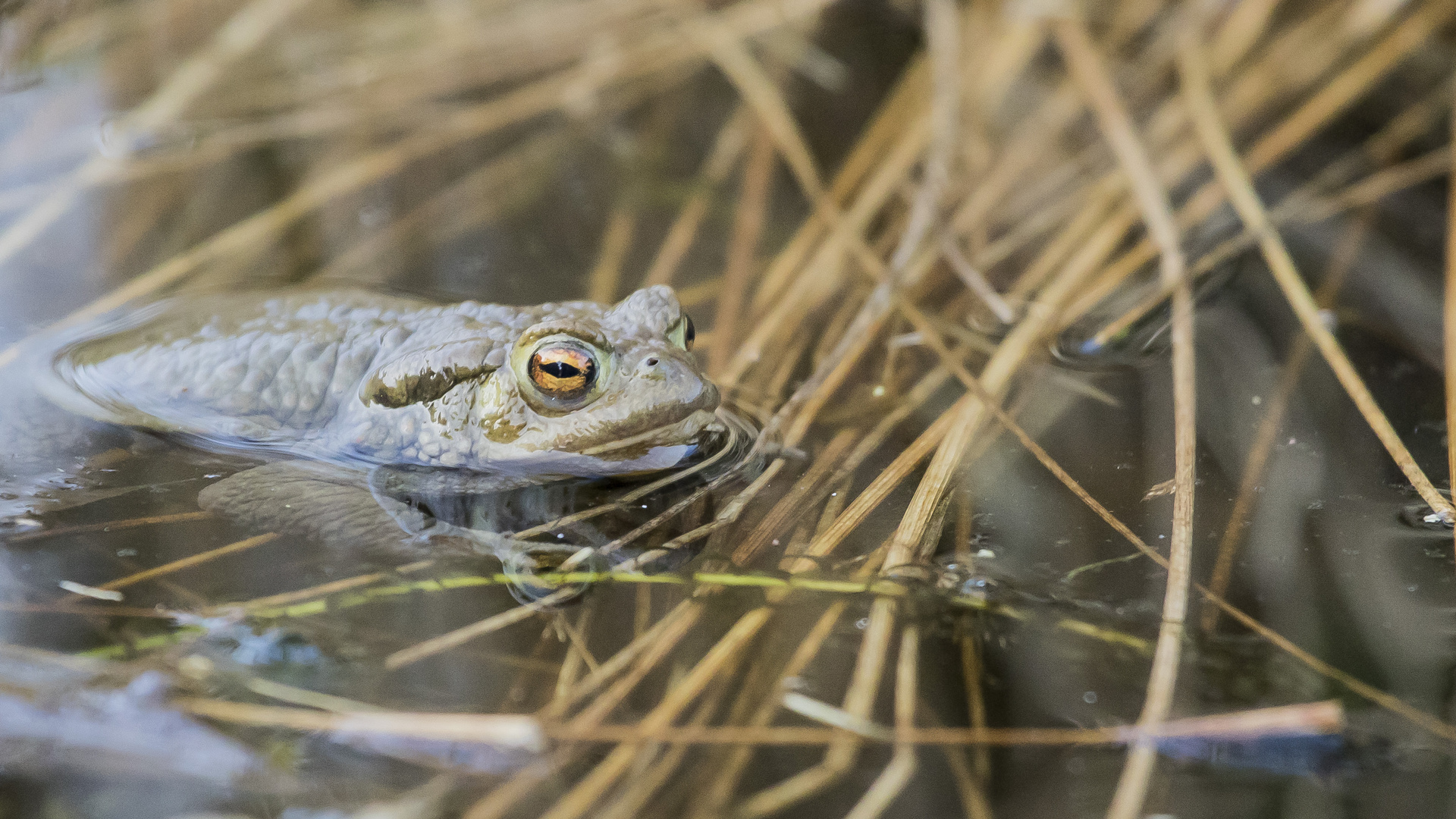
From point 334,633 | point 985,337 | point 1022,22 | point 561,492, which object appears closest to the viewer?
point 334,633

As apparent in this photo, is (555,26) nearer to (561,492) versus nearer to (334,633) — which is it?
(561,492)

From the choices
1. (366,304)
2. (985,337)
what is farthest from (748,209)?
(366,304)

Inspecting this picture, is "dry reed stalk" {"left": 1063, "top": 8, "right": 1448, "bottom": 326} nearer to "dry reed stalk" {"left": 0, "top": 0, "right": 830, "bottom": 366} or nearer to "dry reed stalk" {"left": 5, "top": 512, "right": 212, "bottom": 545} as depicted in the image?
"dry reed stalk" {"left": 0, "top": 0, "right": 830, "bottom": 366}

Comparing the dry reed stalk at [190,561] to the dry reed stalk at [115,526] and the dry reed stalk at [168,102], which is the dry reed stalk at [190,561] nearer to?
the dry reed stalk at [115,526]

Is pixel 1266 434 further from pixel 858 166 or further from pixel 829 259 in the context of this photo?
pixel 858 166

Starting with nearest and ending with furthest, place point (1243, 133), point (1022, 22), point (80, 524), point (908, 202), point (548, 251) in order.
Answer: point (80, 524) → point (548, 251) → point (908, 202) → point (1243, 133) → point (1022, 22)

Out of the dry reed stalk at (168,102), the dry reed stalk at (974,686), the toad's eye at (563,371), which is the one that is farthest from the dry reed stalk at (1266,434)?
the dry reed stalk at (168,102)

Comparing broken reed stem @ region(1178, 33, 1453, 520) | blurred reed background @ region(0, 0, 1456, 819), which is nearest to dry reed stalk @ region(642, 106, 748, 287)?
blurred reed background @ region(0, 0, 1456, 819)
